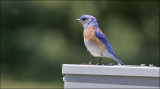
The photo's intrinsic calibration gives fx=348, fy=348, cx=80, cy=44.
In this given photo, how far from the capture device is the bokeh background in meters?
11.5

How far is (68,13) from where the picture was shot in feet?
38.9

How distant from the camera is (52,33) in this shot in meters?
12.0

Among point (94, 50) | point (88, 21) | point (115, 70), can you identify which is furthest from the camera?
point (88, 21)

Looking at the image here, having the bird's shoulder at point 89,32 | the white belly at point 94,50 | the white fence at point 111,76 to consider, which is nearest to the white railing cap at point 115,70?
the white fence at point 111,76

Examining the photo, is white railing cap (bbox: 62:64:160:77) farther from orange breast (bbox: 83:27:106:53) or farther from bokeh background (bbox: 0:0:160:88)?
bokeh background (bbox: 0:0:160:88)

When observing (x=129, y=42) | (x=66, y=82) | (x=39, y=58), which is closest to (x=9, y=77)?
(x=39, y=58)

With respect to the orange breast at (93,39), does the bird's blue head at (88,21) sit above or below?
above

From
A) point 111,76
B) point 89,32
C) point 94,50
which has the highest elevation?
point 89,32

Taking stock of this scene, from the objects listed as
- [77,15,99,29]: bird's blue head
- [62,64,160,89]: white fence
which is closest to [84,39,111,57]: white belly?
[77,15,99,29]: bird's blue head

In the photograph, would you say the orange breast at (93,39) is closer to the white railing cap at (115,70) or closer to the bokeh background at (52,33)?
the white railing cap at (115,70)

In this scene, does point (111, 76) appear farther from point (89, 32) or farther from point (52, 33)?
point (52, 33)

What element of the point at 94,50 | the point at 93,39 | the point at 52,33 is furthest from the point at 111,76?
the point at 52,33

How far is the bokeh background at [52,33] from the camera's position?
11500 millimetres

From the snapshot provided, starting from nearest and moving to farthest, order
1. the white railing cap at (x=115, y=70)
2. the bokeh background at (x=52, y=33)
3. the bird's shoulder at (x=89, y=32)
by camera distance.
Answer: the white railing cap at (x=115, y=70)
the bird's shoulder at (x=89, y=32)
the bokeh background at (x=52, y=33)
